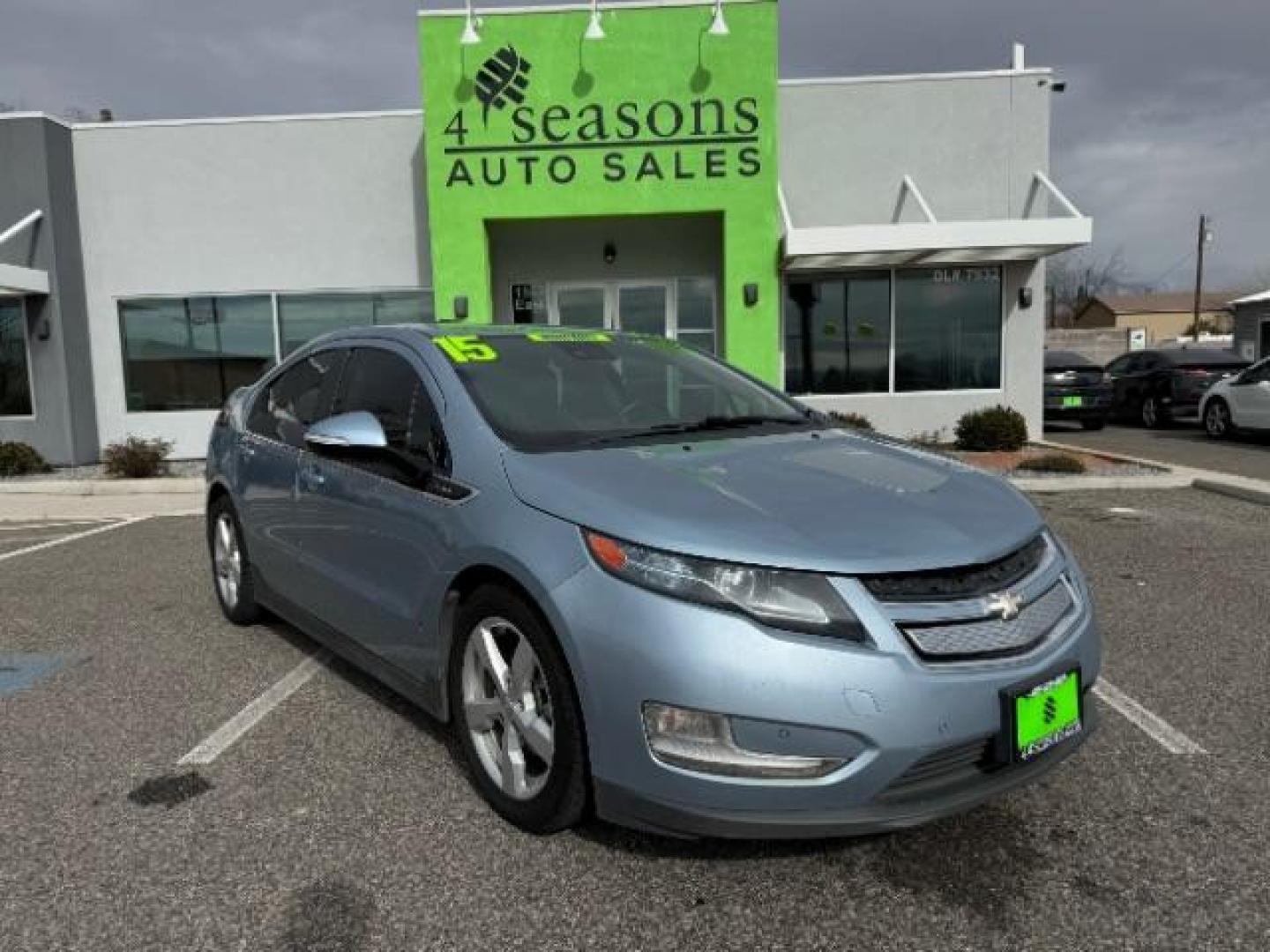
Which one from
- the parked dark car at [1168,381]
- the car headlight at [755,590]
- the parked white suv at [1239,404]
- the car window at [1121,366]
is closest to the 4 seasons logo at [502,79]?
the car headlight at [755,590]

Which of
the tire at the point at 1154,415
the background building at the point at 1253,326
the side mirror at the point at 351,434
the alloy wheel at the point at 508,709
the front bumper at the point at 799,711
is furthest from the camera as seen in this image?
the background building at the point at 1253,326

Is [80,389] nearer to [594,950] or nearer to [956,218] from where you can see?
[956,218]

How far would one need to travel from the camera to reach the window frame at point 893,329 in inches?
533

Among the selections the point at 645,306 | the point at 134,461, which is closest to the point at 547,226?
the point at 645,306

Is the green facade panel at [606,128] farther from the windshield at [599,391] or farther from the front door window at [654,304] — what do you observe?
the windshield at [599,391]

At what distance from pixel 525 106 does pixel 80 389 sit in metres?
7.45

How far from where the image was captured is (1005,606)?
2.54 metres

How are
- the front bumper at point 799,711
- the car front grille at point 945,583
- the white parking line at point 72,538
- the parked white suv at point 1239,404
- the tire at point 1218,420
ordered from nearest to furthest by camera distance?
the front bumper at point 799,711
the car front grille at point 945,583
the white parking line at point 72,538
the parked white suv at point 1239,404
the tire at point 1218,420

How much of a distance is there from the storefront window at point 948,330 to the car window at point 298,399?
1045cm

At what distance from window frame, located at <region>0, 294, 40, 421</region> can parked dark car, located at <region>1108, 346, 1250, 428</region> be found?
1944 centimetres

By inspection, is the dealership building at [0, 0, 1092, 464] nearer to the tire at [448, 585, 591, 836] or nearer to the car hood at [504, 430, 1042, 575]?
the car hood at [504, 430, 1042, 575]

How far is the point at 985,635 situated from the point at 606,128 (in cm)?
1120

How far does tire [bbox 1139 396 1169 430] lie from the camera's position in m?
18.9

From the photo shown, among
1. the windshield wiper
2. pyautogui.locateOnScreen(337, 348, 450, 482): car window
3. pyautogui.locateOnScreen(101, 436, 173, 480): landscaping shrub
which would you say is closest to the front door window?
pyautogui.locateOnScreen(101, 436, 173, 480): landscaping shrub
